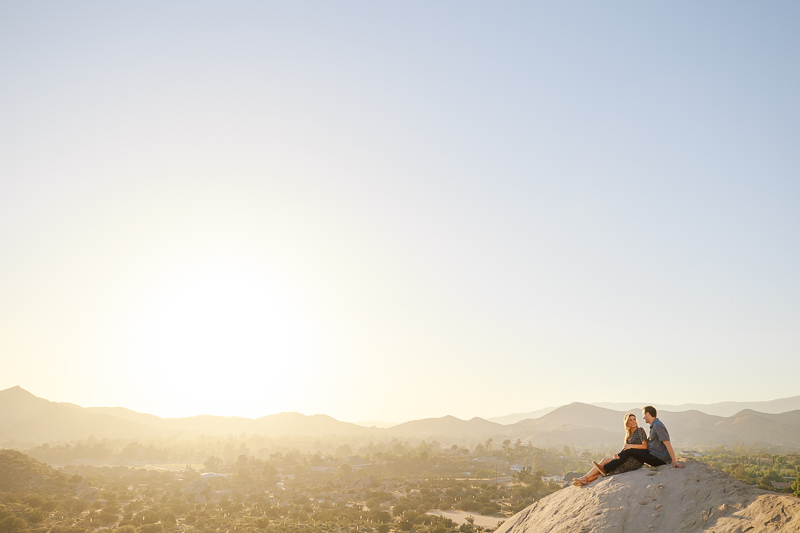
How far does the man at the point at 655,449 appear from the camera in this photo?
10.4m

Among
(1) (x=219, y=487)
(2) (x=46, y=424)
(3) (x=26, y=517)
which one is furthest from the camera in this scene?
(2) (x=46, y=424)

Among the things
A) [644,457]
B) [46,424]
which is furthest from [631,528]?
[46,424]

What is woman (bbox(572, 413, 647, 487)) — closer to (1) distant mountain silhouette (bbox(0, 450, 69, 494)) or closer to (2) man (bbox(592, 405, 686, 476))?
(2) man (bbox(592, 405, 686, 476))

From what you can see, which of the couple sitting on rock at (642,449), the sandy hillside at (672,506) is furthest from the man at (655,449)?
the sandy hillside at (672,506)

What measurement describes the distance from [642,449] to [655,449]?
0.93 feet

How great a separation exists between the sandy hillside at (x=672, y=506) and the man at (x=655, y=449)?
20 cm

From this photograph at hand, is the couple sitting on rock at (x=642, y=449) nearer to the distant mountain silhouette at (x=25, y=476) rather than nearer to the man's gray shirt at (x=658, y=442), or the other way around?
the man's gray shirt at (x=658, y=442)

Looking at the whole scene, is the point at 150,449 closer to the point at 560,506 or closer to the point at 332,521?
the point at 332,521

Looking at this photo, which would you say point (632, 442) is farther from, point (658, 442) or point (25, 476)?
point (25, 476)

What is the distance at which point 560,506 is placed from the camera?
11.7m

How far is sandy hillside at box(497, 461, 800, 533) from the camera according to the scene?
8.36 m

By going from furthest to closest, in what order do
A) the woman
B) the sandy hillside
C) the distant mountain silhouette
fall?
the distant mountain silhouette → the woman → the sandy hillside

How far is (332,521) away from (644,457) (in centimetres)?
3627

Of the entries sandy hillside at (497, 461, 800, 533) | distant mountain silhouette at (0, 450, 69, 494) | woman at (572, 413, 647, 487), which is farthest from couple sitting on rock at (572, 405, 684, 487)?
distant mountain silhouette at (0, 450, 69, 494)
